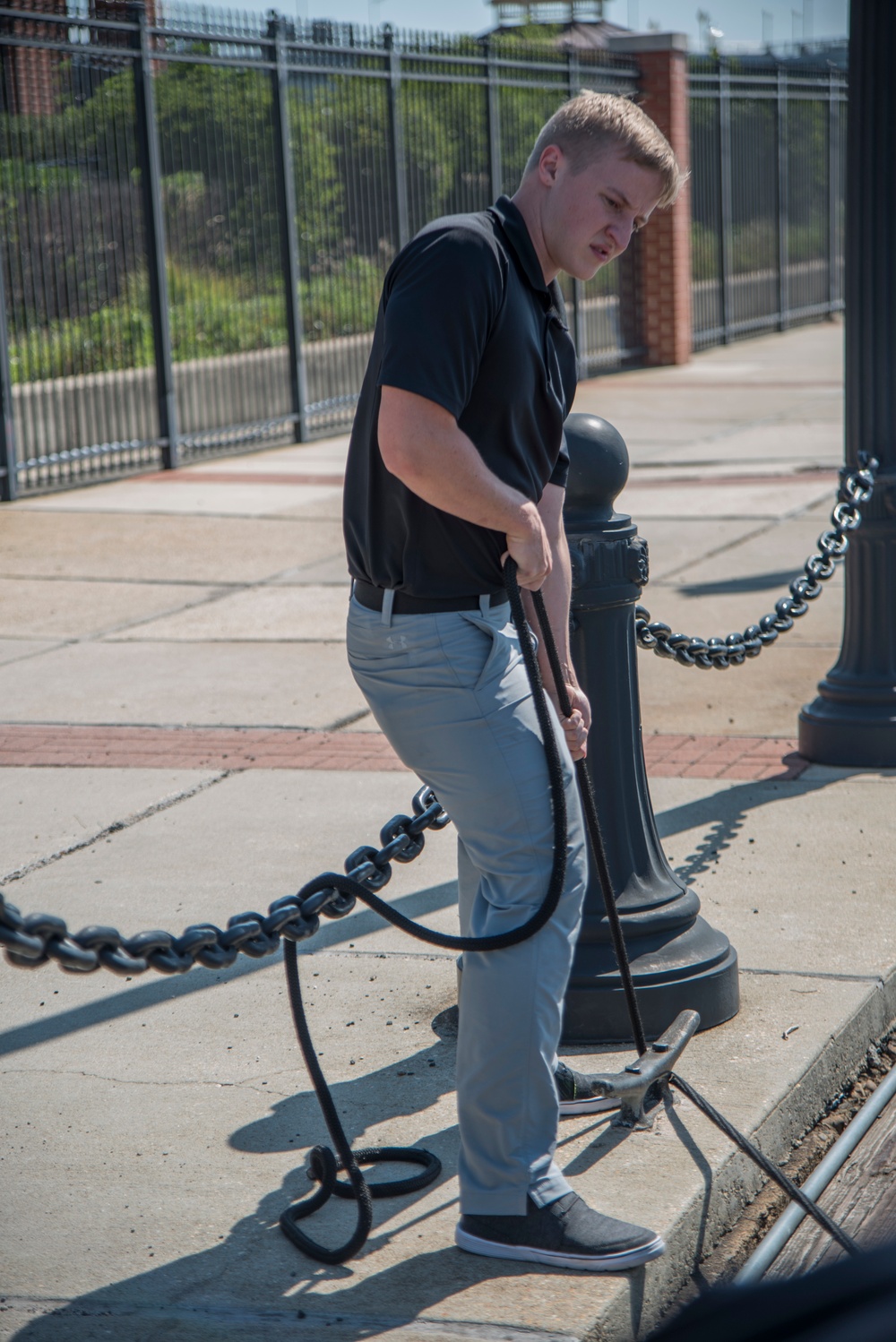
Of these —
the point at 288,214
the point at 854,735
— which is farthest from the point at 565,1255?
the point at 288,214

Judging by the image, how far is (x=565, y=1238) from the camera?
2658 millimetres

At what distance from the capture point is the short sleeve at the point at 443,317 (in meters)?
2.45

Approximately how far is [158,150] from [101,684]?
23.2 feet

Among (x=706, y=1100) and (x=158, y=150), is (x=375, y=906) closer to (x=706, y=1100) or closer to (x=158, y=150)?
(x=706, y=1100)

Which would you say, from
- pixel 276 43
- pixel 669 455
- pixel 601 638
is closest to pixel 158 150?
pixel 276 43

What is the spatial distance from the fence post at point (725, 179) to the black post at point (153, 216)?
1092 cm

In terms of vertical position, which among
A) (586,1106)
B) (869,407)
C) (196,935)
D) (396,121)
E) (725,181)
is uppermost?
(396,121)

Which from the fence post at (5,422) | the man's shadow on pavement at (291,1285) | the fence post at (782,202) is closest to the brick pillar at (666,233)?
the fence post at (782,202)

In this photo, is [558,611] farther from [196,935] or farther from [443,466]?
[196,935]

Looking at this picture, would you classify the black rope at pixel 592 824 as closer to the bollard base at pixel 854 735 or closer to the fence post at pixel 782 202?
the bollard base at pixel 854 735

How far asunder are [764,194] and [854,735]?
19.5 metres

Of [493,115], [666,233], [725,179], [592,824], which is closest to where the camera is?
[592,824]

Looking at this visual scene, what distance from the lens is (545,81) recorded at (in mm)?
17875

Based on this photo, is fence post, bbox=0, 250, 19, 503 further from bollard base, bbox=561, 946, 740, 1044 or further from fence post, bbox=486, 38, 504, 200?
bollard base, bbox=561, 946, 740, 1044
